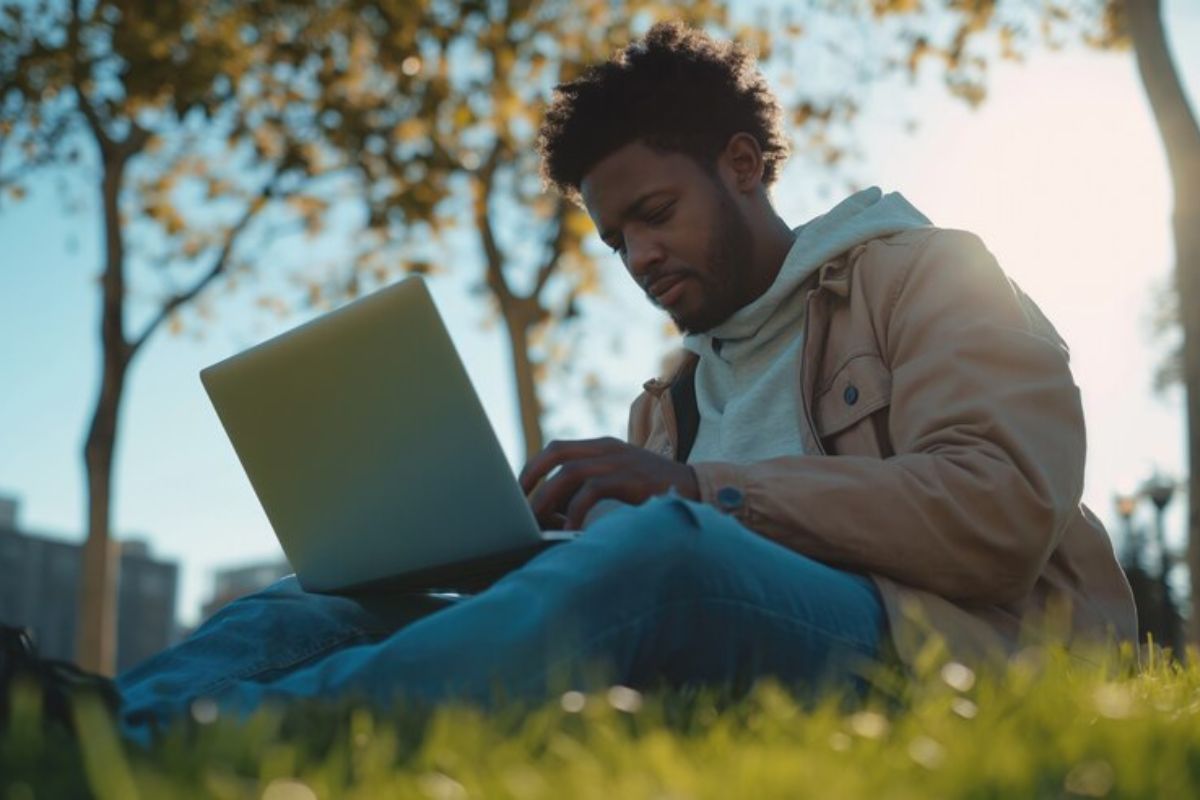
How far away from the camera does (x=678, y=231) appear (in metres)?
3.79

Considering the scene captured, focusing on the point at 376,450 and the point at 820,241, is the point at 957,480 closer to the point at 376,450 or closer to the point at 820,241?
the point at 820,241

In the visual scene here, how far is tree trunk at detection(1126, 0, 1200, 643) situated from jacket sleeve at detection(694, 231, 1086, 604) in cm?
491

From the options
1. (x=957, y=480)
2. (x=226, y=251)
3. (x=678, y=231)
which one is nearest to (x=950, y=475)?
(x=957, y=480)

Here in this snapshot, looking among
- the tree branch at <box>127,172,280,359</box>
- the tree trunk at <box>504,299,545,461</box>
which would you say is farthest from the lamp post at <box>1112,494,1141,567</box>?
the tree branch at <box>127,172,280,359</box>

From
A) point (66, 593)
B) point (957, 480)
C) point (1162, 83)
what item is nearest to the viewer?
point (957, 480)

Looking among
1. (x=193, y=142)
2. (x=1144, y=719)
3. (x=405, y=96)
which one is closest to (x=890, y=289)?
(x=1144, y=719)

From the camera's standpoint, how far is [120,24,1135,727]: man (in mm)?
2178

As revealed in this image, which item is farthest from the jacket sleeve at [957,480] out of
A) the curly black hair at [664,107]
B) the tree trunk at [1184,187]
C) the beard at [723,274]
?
the tree trunk at [1184,187]

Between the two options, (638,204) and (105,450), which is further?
(105,450)

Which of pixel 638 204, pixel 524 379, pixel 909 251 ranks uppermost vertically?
pixel 638 204

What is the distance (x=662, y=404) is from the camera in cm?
391

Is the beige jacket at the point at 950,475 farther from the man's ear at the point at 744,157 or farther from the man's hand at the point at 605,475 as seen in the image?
the man's ear at the point at 744,157

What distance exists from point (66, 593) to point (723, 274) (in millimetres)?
42855

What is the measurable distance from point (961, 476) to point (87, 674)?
1556 mm
